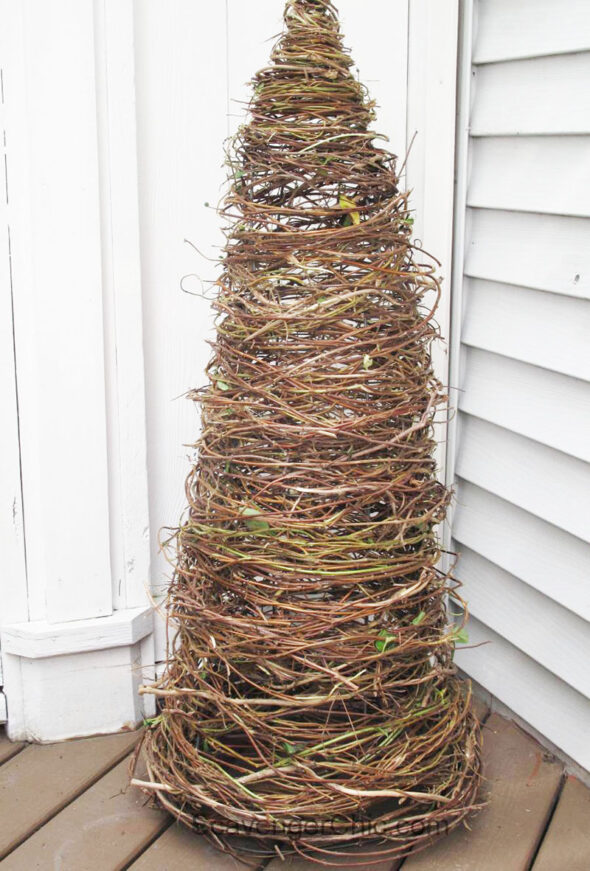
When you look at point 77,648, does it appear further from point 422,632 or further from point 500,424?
point 500,424

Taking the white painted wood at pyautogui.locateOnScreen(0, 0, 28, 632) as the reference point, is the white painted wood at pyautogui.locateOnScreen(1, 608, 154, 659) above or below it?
below

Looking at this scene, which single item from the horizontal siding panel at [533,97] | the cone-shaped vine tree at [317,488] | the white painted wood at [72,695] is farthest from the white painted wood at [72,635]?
the horizontal siding panel at [533,97]

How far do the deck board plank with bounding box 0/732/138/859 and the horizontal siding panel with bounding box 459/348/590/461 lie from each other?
1.02 meters

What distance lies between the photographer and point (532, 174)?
6.17 feet

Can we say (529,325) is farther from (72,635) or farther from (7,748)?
(7,748)

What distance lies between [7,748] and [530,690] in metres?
1.08

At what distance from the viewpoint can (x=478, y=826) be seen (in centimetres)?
179

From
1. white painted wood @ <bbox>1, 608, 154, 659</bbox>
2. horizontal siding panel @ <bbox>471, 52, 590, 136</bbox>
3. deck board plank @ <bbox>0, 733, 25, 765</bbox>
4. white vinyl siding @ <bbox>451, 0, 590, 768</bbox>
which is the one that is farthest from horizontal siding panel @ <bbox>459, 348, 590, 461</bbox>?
deck board plank @ <bbox>0, 733, 25, 765</bbox>

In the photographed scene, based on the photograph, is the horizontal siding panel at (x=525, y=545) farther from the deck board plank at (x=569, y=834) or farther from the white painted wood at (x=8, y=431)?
the white painted wood at (x=8, y=431)

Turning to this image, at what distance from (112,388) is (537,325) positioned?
0.85m

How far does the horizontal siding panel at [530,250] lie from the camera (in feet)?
5.84

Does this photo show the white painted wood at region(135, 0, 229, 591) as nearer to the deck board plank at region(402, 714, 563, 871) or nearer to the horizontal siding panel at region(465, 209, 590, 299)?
the horizontal siding panel at region(465, 209, 590, 299)

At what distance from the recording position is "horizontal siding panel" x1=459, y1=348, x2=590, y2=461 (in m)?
1.82

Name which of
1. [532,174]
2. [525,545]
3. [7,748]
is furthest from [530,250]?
[7,748]
